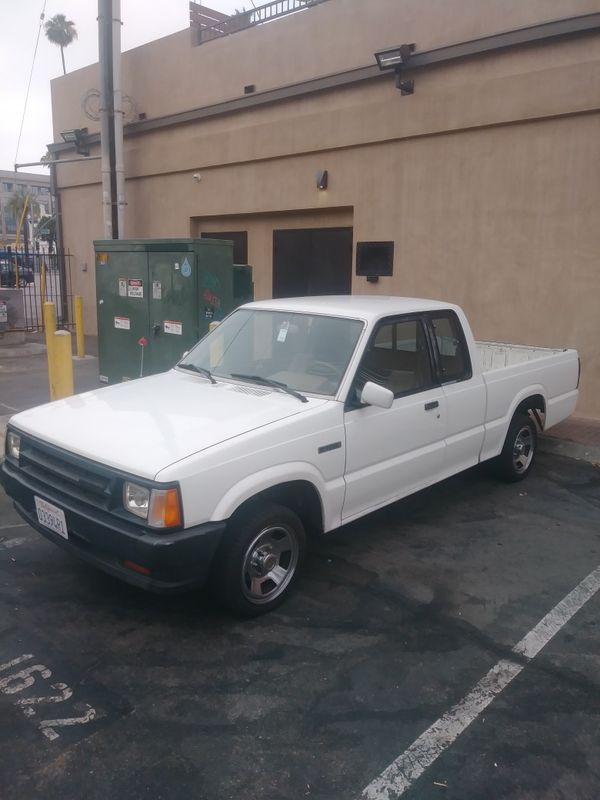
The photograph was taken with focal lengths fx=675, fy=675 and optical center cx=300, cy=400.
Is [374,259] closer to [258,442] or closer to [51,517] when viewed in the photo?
[258,442]

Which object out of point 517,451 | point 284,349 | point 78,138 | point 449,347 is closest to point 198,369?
point 284,349

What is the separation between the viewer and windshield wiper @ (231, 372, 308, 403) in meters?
4.26

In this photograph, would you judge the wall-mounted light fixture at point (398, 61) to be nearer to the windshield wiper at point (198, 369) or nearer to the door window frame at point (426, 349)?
the door window frame at point (426, 349)

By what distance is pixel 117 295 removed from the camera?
8.51 m

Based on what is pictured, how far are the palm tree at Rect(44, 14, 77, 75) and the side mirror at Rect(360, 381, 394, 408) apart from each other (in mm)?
73654

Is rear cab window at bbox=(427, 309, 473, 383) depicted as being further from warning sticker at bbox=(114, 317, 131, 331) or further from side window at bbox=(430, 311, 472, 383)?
warning sticker at bbox=(114, 317, 131, 331)

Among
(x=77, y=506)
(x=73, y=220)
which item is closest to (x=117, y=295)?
(x=77, y=506)

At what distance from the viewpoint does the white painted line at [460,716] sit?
108 inches

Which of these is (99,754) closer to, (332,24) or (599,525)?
(599,525)

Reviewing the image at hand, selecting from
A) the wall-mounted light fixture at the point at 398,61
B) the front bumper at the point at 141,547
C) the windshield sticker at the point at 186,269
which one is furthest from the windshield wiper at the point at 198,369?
the wall-mounted light fixture at the point at 398,61

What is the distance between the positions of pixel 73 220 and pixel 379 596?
14372 mm

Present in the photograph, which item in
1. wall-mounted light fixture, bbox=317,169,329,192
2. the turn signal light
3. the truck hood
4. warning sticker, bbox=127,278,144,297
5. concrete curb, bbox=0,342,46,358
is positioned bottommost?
concrete curb, bbox=0,342,46,358

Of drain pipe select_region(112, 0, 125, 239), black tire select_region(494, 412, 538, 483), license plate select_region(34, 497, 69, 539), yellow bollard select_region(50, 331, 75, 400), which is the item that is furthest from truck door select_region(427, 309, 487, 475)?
drain pipe select_region(112, 0, 125, 239)

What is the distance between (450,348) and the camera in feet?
17.7
